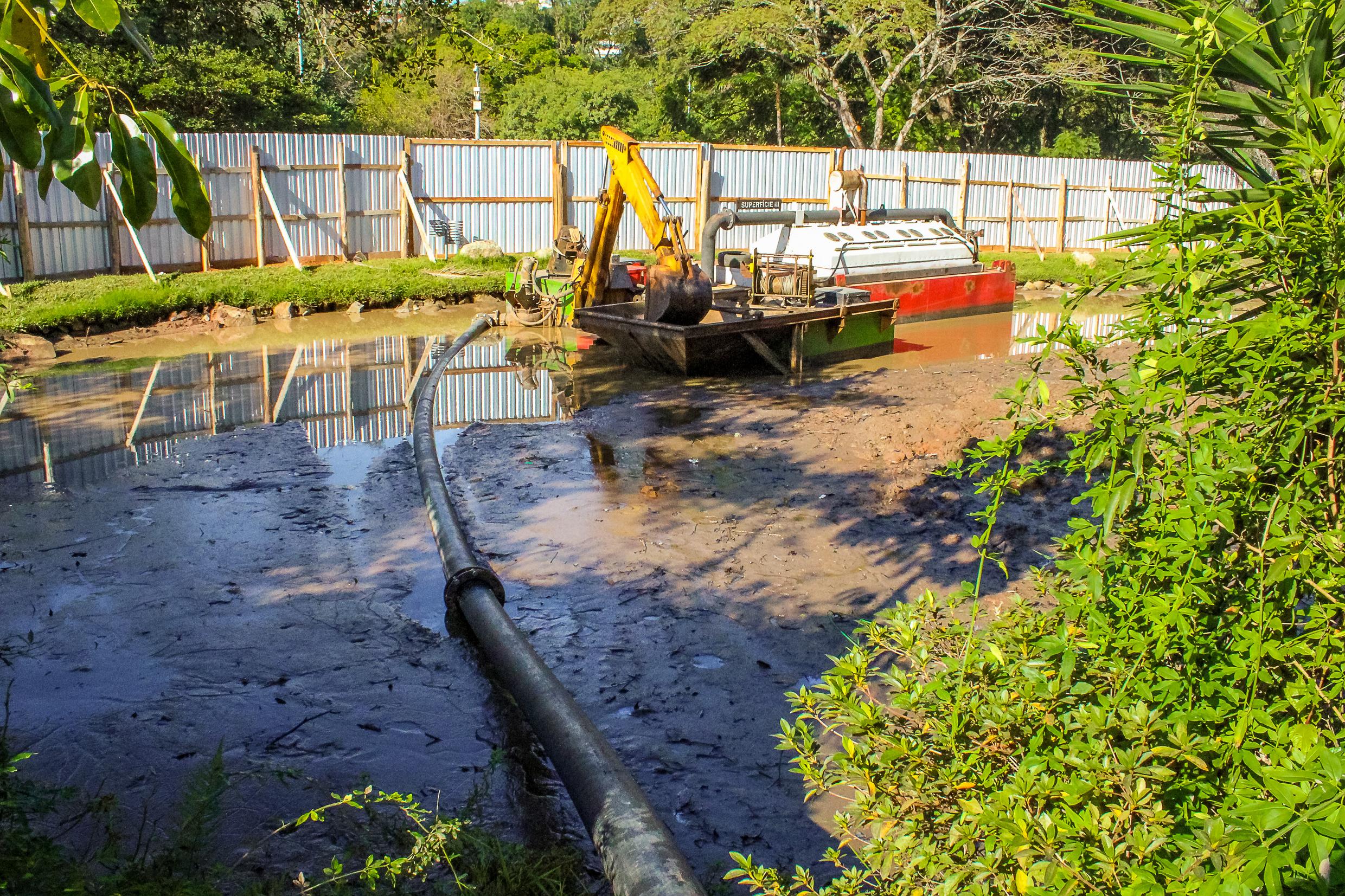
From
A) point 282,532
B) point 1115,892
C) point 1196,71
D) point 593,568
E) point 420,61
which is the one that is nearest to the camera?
point 1115,892

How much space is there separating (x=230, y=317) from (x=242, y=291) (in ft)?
2.41

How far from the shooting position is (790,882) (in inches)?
152

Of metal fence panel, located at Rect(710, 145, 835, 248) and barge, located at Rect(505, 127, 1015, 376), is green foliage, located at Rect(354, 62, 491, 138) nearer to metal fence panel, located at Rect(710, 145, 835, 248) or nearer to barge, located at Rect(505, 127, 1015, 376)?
metal fence panel, located at Rect(710, 145, 835, 248)

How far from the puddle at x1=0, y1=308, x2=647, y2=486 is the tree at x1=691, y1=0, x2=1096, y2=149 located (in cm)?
1843

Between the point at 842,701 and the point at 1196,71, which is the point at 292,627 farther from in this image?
the point at 1196,71

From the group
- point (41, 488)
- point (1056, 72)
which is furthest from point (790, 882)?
point (1056, 72)

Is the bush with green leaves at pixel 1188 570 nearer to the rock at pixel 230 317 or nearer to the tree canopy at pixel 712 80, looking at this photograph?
the tree canopy at pixel 712 80

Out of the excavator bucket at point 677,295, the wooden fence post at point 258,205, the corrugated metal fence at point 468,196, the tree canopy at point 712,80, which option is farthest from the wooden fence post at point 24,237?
the excavator bucket at point 677,295

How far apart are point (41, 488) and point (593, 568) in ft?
13.9

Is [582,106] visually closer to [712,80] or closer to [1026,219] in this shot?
[712,80]

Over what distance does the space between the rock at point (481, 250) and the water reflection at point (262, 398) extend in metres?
6.05

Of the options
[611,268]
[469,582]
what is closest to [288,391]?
[611,268]

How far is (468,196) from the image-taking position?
21.4 metres

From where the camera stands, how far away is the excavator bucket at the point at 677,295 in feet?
39.0
